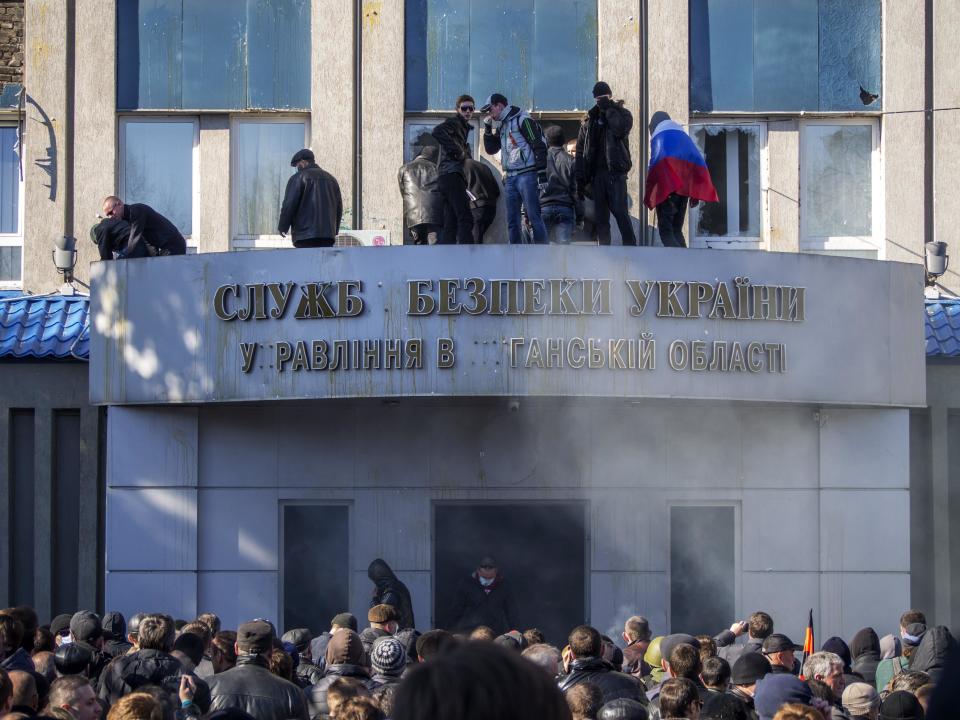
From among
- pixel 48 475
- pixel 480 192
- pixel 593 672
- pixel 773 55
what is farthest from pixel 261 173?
pixel 593 672

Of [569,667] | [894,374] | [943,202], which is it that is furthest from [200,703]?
[943,202]

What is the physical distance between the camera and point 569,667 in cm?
863

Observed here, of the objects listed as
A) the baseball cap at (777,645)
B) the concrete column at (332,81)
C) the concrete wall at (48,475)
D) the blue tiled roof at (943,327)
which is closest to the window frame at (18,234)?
the concrete wall at (48,475)

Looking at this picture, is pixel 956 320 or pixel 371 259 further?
pixel 956 320

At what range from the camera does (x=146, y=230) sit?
51.2ft

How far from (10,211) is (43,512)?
12.1 feet

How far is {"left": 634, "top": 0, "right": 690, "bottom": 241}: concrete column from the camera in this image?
16953mm

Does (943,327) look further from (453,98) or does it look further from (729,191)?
(453,98)

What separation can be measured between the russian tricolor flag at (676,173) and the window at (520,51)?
4.73 ft

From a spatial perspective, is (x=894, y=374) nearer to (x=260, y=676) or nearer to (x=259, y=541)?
(x=259, y=541)

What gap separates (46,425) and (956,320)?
392 inches

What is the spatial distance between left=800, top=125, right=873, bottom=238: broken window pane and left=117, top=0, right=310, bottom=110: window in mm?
5739

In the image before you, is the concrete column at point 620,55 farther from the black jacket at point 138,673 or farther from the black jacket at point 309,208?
the black jacket at point 138,673

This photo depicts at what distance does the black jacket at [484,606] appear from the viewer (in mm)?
14797
